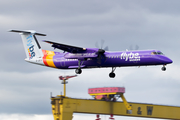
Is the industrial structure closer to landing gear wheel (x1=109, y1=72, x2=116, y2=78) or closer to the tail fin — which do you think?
the tail fin

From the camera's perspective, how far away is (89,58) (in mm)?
45125

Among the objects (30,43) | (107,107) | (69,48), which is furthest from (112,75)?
(107,107)

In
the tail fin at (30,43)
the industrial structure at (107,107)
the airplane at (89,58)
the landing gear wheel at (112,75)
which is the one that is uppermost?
the tail fin at (30,43)

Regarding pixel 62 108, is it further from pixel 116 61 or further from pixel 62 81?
pixel 116 61

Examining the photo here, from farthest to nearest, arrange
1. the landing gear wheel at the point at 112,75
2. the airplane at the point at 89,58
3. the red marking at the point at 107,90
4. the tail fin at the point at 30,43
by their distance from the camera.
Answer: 1. the red marking at the point at 107,90
2. the tail fin at the point at 30,43
3. the landing gear wheel at the point at 112,75
4. the airplane at the point at 89,58

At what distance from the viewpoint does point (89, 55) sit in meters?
44.9

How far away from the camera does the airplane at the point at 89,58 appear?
141 feet

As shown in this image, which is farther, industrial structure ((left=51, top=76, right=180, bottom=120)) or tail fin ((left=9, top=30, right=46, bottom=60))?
industrial structure ((left=51, top=76, right=180, bottom=120))

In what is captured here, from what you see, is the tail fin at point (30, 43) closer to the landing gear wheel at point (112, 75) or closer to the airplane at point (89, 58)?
the airplane at point (89, 58)

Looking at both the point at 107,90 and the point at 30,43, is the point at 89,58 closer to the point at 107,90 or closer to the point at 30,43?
the point at 30,43

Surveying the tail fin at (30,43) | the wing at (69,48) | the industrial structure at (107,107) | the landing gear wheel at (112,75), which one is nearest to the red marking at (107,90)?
the industrial structure at (107,107)

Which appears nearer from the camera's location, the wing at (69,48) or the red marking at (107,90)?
the wing at (69,48)

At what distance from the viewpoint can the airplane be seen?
43.0m

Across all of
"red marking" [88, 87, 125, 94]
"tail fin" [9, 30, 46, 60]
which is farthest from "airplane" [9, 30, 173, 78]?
"red marking" [88, 87, 125, 94]
